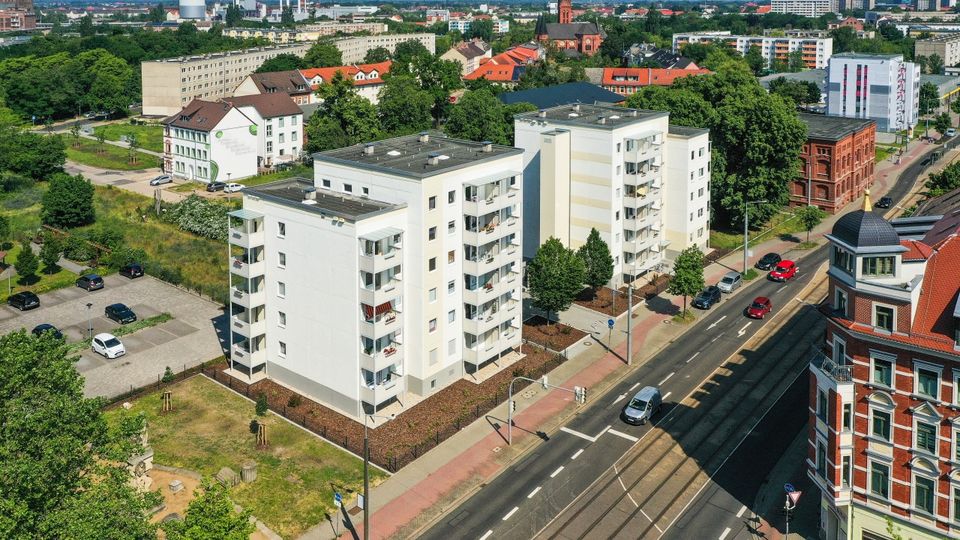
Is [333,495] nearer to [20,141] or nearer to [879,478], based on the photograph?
[879,478]

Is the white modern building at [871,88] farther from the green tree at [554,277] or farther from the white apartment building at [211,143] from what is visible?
the green tree at [554,277]

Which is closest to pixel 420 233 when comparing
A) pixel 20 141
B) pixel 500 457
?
pixel 500 457

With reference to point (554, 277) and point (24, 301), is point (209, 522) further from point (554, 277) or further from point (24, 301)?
point (24, 301)

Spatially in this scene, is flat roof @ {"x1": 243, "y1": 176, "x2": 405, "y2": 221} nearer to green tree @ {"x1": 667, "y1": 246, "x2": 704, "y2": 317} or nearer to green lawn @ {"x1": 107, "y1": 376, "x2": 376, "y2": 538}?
green lawn @ {"x1": 107, "y1": 376, "x2": 376, "y2": 538}

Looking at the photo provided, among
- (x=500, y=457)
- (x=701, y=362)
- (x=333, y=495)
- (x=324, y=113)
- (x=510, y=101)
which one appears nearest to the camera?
(x=333, y=495)

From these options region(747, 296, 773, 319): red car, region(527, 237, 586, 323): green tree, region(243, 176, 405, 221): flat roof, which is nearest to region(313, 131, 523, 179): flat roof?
region(243, 176, 405, 221): flat roof
